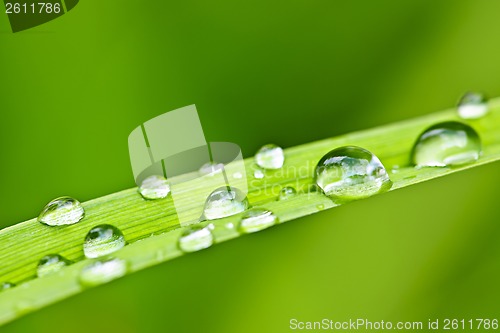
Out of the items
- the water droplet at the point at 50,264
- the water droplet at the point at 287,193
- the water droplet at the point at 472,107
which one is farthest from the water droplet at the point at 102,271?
the water droplet at the point at 472,107

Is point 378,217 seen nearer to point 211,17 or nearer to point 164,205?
point 164,205

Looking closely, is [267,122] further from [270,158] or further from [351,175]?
[351,175]

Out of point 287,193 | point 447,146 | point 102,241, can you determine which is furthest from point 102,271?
point 447,146

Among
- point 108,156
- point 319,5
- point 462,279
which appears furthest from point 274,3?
point 462,279

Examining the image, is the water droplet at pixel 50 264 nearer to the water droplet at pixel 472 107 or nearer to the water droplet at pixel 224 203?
the water droplet at pixel 224 203

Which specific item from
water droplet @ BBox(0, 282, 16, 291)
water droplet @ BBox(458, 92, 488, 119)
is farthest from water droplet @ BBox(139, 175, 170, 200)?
water droplet @ BBox(458, 92, 488, 119)

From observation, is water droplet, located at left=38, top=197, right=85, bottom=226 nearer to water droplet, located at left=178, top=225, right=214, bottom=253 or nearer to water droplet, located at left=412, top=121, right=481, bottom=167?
water droplet, located at left=178, top=225, right=214, bottom=253
